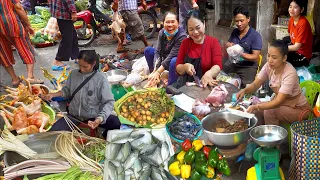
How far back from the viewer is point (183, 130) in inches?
118

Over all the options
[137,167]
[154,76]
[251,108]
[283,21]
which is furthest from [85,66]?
[283,21]

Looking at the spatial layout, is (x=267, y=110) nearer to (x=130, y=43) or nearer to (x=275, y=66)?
(x=275, y=66)

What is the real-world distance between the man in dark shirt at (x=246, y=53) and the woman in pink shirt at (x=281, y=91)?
1.24 ft

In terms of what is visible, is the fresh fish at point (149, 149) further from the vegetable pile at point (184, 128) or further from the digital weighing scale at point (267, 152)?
the digital weighing scale at point (267, 152)

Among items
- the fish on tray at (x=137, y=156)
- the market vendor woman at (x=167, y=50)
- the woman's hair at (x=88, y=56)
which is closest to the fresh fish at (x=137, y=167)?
the fish on tray at (x=137, y=156)

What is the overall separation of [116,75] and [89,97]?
37 centimetres

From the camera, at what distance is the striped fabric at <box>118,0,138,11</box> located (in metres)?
2.72

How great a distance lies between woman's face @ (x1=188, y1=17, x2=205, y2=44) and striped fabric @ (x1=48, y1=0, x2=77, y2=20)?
1067 mm

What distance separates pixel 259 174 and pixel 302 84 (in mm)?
1130

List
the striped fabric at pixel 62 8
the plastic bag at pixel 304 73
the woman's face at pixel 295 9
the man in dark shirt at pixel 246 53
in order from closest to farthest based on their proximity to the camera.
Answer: the striped fabric at pixel 62 8
the man in dark shirt at pixel 246 53
the woman's face at pixel 295 9
the plastic bag at pixel 304 73

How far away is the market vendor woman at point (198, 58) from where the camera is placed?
3.17m

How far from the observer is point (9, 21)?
262 cm

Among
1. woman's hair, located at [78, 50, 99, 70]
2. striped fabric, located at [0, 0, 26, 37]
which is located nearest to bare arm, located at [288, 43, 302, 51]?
woman's hair, located at [78, 50, 99, 70]

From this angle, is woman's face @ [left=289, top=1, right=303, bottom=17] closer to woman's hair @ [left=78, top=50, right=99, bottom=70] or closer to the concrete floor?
the concrete floor
